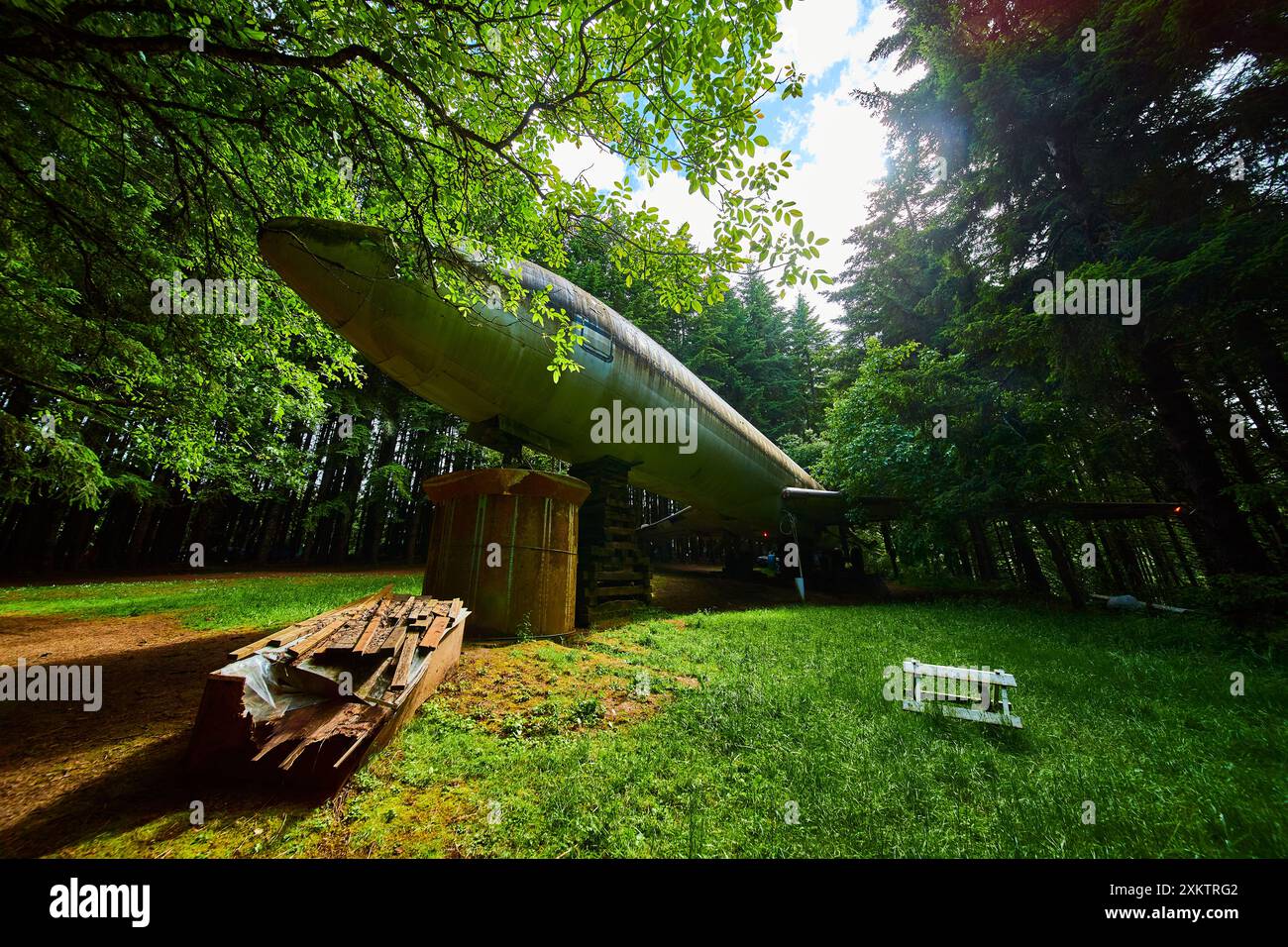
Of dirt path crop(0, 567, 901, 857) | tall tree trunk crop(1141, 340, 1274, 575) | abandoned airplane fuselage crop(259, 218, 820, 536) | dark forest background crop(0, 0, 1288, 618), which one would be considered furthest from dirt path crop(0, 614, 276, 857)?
tall tree trunk crop(1141, 340, 1274, 575)

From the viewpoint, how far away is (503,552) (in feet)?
20.5

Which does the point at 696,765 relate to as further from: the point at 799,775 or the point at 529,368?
the point at 529,368

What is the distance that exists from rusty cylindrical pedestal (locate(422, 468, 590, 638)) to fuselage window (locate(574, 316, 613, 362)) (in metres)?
2.15

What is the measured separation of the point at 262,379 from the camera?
308 inches

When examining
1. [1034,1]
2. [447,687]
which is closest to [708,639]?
[447,687]

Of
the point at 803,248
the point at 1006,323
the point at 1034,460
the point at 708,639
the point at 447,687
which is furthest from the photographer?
the point at 1034,460

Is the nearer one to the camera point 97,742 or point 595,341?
point 97,742

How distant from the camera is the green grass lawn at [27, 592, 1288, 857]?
→ 2.16 m

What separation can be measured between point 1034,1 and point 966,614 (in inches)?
584

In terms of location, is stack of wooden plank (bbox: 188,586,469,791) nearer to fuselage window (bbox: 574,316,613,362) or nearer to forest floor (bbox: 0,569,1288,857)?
forest floor (bbox: 0,569,1288,857)

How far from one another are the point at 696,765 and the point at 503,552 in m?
4.20

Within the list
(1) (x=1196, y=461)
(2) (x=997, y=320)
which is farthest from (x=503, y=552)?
(1) (x=1196, y=461)

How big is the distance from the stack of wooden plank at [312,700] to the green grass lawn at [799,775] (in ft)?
0.80

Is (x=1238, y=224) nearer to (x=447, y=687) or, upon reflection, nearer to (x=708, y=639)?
(x=708, y=639)
